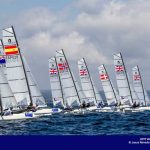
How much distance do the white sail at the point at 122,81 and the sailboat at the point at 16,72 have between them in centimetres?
2875

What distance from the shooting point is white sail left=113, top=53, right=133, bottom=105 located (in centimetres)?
8706

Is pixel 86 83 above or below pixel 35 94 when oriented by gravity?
above

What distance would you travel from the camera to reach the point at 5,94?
5669 centimetres

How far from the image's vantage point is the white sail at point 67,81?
82000mm

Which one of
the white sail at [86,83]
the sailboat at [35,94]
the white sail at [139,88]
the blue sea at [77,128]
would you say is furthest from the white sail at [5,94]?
the white sail at [139,88]

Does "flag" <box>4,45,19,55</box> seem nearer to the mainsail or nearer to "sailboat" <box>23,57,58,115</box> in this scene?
"sailboat" <box>23,57,58,115</box>

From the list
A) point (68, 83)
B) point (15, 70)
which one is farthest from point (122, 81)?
point (15, 70)

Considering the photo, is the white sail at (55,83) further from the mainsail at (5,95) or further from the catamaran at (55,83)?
the mainsail at (5,95)

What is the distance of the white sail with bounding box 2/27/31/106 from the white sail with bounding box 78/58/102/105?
30.3m

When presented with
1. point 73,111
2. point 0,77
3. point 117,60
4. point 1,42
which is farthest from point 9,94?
point 117,60

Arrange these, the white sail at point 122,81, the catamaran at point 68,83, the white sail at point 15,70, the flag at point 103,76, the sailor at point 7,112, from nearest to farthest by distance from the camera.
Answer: the sailor at point 7,112
the white sail at point 15,70
the catamaran at point 68,83
the white sail at point 122,81
the flag at point 103,76

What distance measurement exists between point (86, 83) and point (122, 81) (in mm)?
8112

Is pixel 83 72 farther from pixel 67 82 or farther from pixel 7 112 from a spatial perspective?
pixel 7 112

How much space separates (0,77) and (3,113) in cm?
453
